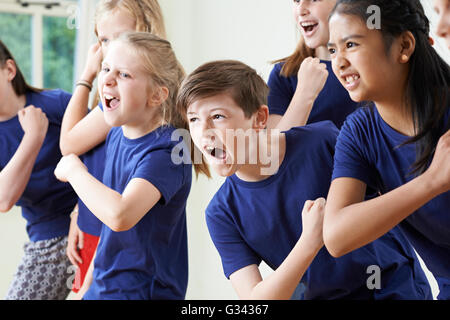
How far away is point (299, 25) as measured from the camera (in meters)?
1.26

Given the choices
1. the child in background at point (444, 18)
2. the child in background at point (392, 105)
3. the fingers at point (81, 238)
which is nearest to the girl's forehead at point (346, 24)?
the child in background at point (392, 105)

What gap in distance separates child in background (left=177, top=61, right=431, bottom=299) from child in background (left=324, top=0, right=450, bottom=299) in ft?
0.49

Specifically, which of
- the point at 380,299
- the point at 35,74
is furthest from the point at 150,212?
the point at 35,74

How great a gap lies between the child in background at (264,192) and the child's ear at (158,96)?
0.24 m

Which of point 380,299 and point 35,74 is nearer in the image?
point 380,299

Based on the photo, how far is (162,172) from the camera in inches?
50.2

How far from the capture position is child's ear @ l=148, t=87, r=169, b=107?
1354 millimetres

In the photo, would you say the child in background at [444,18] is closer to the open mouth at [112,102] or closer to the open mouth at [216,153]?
the open mouth at [216,153]

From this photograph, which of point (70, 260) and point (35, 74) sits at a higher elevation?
point (35, 74)

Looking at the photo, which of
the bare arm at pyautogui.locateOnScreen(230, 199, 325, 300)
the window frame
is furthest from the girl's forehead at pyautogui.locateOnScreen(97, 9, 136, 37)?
the window frame

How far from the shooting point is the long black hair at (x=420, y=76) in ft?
2.82
